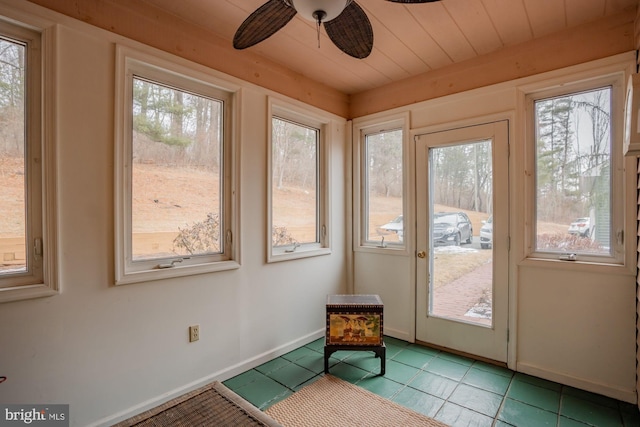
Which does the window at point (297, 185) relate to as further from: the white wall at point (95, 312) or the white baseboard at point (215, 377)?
the white baseboard at point (215, 377)

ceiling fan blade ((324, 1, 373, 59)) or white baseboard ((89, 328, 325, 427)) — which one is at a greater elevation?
ceiling fan blade ((324, 1, 373, 59))

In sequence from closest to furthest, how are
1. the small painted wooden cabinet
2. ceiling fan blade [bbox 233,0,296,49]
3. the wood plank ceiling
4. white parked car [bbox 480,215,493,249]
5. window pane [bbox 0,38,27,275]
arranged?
ceiling fan blade [bbox 233,0,296,49] < window pane [bbox 0,38,27,275] < the wood plank ceiling < the small painted wooden cabinet < white parked car [bbox 480,215,493,249]

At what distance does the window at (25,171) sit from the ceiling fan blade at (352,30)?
145cm

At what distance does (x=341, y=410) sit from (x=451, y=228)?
5.55 feet

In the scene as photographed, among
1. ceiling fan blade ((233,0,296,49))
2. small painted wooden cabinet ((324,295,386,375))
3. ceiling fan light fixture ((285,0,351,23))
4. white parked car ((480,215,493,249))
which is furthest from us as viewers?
white parked car ((480,215,493,249))

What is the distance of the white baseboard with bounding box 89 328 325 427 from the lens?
5.94ft

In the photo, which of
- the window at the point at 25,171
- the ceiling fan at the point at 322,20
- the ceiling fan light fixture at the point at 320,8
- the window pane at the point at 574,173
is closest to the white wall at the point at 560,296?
the window pane at the point at 574,173

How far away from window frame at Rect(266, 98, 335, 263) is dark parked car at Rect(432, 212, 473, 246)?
39.9 inches

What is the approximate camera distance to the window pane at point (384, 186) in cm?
310

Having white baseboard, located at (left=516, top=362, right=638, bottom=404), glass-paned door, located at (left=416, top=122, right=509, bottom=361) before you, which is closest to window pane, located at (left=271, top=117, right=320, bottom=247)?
glass-paned door, located at (left=416, top=122, right=509, bottom=361)

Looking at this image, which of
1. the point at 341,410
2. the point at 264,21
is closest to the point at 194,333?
the point at 341,410

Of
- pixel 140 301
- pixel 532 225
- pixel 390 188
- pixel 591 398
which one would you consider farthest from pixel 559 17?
pixel 140 301

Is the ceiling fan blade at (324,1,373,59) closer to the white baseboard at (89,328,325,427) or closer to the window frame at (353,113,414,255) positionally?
the window frame at (353,113,414,255)

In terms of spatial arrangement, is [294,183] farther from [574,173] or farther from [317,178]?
[574,173]
